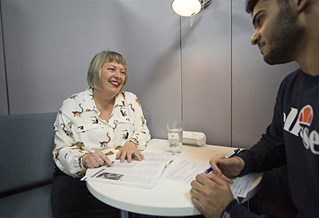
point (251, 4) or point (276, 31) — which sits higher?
point (251, 4)

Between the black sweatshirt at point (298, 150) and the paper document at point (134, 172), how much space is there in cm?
34

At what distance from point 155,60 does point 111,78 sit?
455mm

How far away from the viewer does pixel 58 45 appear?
174cm

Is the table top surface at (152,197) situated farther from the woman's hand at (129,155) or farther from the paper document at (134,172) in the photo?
the woman's hand at (129,155)

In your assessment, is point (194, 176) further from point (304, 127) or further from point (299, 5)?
point (299, 5)

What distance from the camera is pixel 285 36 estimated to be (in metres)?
0.77

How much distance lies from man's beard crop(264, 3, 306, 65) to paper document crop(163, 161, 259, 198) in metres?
0.50

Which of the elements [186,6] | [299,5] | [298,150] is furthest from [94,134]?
[299,5]

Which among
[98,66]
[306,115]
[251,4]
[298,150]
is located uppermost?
[251,4]

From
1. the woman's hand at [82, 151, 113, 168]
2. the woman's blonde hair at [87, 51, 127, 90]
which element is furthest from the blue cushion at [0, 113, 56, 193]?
the woman's hand at [82, 151, 113, 168]

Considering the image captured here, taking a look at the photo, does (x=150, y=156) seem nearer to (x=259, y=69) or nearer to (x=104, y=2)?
(x=259, y=69)

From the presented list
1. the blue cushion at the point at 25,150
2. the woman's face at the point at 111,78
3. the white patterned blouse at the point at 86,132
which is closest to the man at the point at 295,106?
the white patterned blouse at the point at 86,132

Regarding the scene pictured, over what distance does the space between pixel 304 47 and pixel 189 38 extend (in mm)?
945

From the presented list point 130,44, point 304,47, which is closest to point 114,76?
point 130,44
